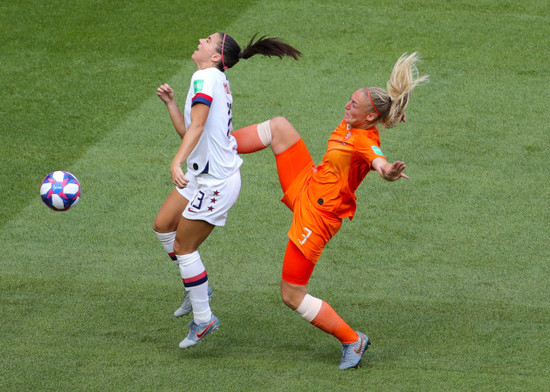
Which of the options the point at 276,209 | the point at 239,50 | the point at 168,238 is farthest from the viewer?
the point at 276,209

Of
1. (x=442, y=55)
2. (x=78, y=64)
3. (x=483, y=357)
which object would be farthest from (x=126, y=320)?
(x=442, y=55)

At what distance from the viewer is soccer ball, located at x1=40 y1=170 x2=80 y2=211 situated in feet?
20.3

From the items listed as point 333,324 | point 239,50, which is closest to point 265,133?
point 239,50

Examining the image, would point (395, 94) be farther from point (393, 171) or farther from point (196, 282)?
point (196, 282)

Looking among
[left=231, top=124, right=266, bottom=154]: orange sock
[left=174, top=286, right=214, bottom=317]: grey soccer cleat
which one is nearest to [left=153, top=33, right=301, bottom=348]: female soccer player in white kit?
[left=231, top=124, right=266, bottom=154]: orange sock

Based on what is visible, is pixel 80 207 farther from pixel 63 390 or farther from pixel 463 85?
pixel 463 85

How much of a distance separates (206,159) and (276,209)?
2.33 meters

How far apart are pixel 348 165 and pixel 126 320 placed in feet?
6.78

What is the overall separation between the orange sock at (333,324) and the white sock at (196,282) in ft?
2.57

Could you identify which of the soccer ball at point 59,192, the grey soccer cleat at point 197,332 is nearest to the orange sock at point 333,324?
the grey soccer cleat at point 197,332

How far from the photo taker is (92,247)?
23.5ft

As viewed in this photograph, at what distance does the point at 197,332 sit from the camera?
5656 mm

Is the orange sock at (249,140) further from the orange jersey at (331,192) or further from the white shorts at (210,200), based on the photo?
the orange jersey at (331,192)

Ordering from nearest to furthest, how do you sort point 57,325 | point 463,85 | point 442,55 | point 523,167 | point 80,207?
point 57,325 < point 80,207 < point 523,167 < point 463,85 < point 442,55
